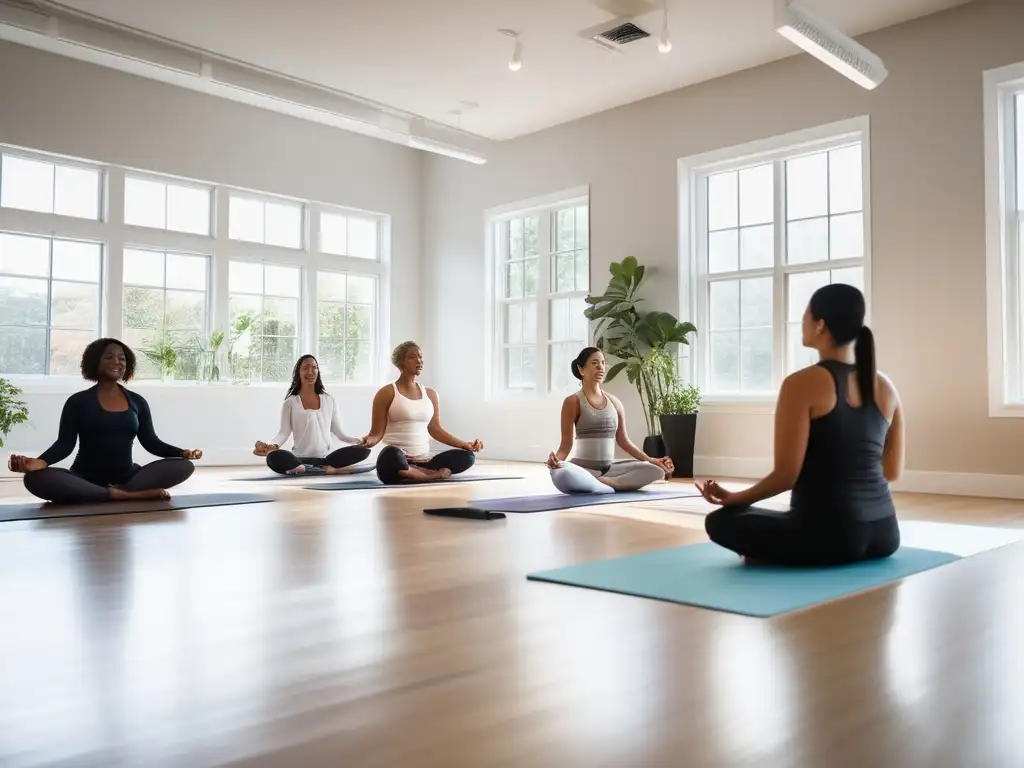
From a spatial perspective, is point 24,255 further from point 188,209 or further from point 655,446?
point 655,446

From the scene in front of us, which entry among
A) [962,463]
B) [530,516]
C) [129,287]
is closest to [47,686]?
[530,516]

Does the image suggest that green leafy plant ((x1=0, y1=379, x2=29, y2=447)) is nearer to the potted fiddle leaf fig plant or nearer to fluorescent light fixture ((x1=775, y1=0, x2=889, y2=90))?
the potted fiddle leaf fig plant

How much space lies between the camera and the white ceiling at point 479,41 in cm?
643

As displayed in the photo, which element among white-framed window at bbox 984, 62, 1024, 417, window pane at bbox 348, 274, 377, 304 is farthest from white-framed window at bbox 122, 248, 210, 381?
white-framed window at bbox 984, 62, 1024, 417

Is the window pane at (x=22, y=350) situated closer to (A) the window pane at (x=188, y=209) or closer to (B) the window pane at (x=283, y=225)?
(A) the window pane at (x=188, y=209)

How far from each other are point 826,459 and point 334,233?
25.8 feet

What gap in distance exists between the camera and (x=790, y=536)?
2.87m

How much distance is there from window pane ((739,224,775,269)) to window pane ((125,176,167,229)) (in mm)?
5259

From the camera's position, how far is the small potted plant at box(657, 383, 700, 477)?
7492 mm

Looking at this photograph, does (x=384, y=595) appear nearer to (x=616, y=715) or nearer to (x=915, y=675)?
(x=616, y=715)

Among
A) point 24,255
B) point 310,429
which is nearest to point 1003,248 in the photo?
point 310,429

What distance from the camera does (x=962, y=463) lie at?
6.24 m

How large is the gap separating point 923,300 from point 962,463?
117cm

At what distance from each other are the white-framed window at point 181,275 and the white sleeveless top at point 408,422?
311cm
